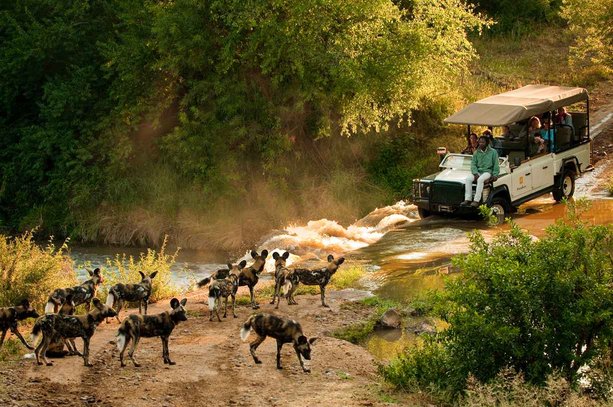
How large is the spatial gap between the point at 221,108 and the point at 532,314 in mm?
19188

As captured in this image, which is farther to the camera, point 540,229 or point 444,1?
point 444,1

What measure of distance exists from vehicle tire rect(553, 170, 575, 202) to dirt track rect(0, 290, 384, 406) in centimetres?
1155

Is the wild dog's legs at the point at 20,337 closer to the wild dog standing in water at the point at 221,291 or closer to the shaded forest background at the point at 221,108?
the wild dog standing in water at the point at 221,291

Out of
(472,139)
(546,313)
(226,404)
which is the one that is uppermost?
(472,139)

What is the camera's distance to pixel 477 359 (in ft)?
49.0

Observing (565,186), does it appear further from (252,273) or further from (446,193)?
(252,273)

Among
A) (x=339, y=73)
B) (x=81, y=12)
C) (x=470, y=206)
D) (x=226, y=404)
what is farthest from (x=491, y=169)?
(x=81, y=12)

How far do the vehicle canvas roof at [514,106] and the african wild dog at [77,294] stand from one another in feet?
35.4

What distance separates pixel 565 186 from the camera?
28.2 metres

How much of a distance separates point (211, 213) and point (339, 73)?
5734 mm

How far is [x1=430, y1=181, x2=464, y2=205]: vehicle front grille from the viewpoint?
987 inches

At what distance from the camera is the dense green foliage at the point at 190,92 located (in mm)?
30641

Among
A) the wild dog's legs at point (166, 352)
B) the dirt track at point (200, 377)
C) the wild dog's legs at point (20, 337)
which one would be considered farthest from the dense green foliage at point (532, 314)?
the wild dog's legs at point (20, 337)

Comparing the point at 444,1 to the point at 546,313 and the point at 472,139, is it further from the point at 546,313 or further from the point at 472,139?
the point at 546,313
